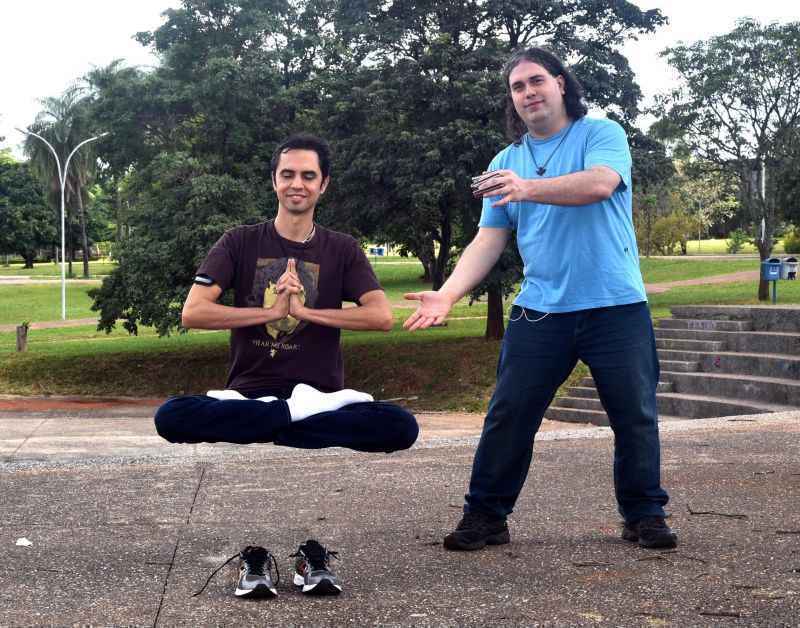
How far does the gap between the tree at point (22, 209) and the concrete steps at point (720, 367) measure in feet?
203

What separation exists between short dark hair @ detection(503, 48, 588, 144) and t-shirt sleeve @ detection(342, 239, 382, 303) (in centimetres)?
91

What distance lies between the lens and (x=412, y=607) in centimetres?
363

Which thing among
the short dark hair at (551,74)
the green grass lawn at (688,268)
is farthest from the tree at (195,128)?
the green grass lawn at (688,268)

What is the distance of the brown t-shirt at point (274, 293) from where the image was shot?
3625 mm

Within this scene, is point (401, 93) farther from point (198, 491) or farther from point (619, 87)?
point (198, 491)

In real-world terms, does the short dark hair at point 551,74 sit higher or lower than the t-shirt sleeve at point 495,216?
higher

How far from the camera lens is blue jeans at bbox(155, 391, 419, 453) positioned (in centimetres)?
340

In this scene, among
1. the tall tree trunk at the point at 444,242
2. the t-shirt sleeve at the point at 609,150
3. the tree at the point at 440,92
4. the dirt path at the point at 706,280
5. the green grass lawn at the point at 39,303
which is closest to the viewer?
the t-shirt sleeve at the point at 609,150

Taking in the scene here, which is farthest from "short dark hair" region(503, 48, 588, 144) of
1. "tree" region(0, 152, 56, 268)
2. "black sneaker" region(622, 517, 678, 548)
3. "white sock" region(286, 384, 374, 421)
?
"tree" region(0, 152, 56, 268)

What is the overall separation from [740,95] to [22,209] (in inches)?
2245

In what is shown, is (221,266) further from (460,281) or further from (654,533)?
(654,533)

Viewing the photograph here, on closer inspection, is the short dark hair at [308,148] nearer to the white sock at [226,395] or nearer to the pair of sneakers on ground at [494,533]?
the white sock at [226,395]

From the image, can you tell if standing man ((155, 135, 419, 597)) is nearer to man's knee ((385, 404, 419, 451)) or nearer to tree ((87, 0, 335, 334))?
man's knee ((385, 404, 419, 451))

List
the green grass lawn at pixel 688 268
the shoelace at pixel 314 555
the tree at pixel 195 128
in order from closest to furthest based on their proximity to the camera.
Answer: the shoelace at pixel 314 555 → the tree at pixel 195 128 → the green grass lawn at pixel 688 268
